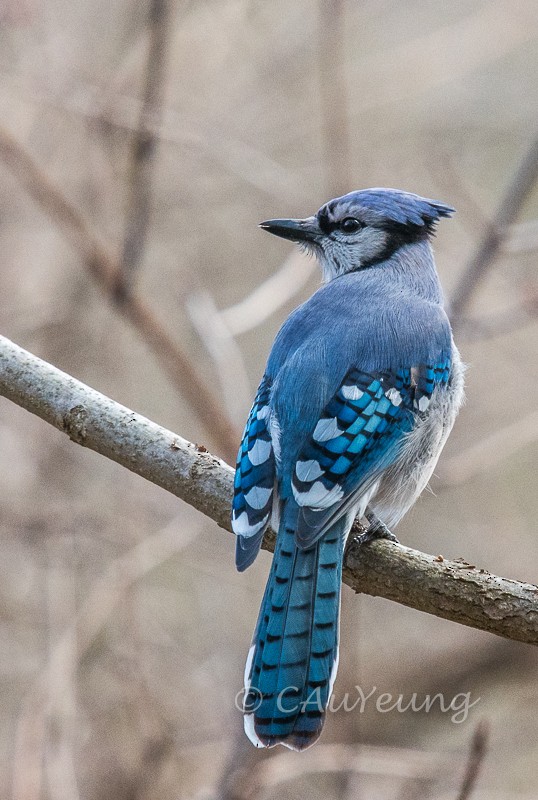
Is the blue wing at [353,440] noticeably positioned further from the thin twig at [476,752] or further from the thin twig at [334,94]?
the thin twig at [334,94]

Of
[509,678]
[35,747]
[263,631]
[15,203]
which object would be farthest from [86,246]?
[509,678]

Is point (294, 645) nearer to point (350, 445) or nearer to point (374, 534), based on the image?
point (374, 534)

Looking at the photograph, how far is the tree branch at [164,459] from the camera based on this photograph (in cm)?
234

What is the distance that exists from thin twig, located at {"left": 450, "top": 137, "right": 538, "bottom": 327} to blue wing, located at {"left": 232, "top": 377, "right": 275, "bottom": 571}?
1.66 m

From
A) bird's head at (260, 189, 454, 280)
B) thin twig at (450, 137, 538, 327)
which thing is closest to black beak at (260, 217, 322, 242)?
bird's head at (260, 189, 454, 280)

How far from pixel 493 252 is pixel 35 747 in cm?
264

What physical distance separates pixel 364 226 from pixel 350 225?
49 millimetres

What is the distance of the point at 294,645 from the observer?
2.38 metres

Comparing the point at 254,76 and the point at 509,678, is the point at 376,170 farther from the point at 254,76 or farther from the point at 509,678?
the point at 509,678

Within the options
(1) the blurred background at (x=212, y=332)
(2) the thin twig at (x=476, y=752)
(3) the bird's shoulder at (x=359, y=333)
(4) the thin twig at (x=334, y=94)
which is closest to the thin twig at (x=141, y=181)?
(1) the blurred background at (x=212, y=332)

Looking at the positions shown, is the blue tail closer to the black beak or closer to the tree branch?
the tree branch

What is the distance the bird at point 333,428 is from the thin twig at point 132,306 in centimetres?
87

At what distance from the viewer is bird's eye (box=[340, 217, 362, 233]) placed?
3.43 metres

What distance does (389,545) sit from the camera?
2.43 m
